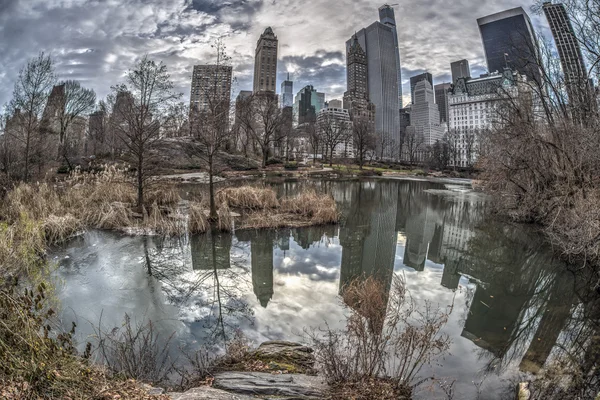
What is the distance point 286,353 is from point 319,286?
→ 3170mm

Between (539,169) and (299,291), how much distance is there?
13270 millimetres

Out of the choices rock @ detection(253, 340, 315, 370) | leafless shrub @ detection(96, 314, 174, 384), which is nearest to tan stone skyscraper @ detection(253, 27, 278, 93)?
rock @ detection(253, 340, 315, 370)

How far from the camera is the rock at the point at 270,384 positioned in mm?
3357

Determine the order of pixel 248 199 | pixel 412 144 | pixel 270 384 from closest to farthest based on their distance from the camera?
pixel 270 384
pixel 248 199
pixel 412 144

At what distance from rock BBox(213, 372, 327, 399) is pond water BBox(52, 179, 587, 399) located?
54.6 inches

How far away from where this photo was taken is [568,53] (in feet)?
46.0

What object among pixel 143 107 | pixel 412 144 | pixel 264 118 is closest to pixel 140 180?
pixel 143 107

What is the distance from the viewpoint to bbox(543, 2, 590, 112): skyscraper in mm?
12109

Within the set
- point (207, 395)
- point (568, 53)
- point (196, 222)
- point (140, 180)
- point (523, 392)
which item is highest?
point (568, 53)

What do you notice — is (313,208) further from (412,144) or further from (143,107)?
(412,144)

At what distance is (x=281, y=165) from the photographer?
4969 centimetres

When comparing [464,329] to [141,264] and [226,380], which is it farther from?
[141,264]

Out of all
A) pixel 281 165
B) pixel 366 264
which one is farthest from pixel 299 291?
pixel 281 165

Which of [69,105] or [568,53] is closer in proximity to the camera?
[568,53]
